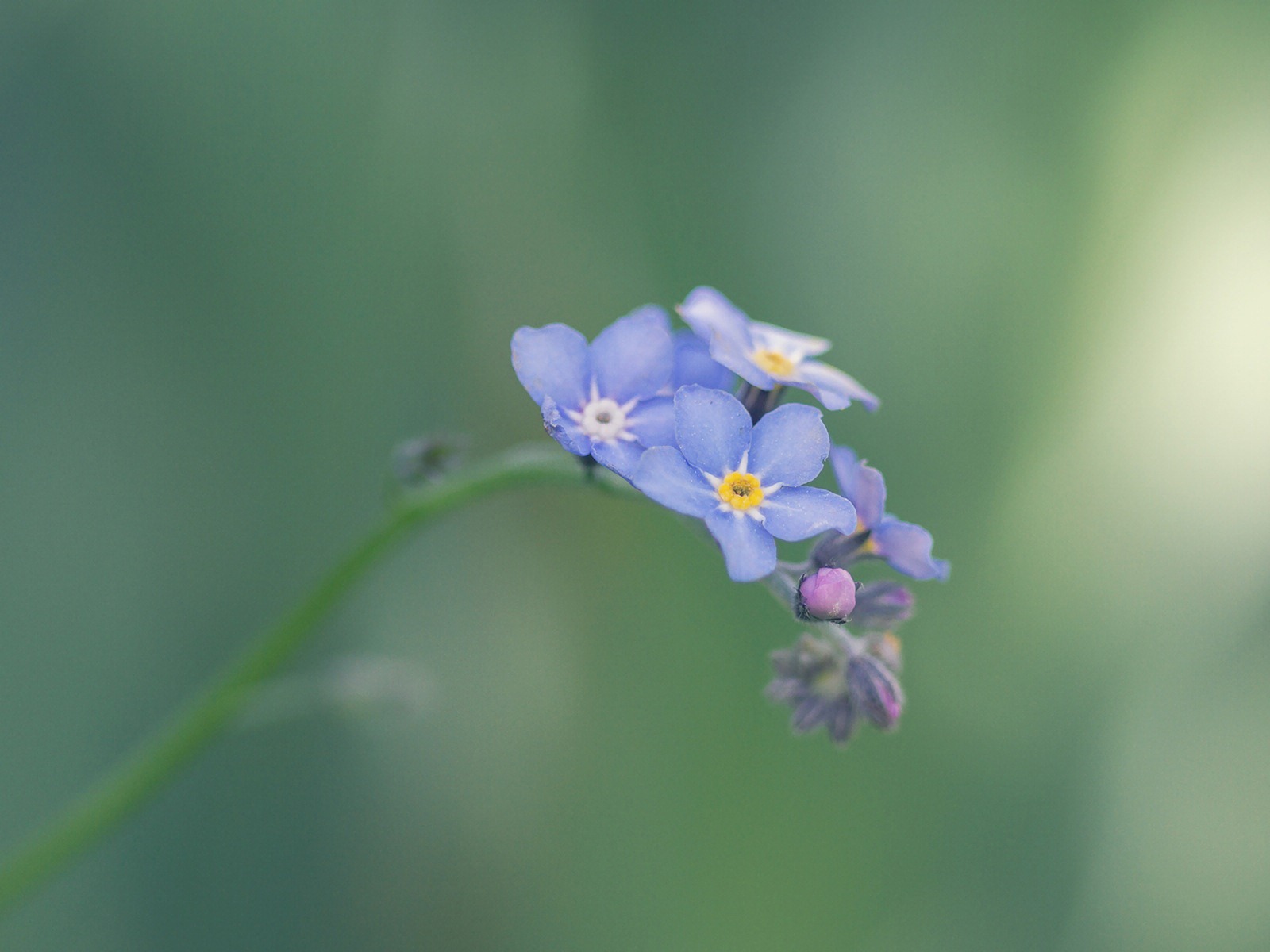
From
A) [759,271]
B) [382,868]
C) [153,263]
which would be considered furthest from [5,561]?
[759,271]

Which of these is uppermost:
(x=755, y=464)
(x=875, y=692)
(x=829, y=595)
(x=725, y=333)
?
(x=725, y=333)

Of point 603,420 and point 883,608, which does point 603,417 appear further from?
point 883,608

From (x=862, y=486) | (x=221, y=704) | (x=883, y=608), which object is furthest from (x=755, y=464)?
(x=221, y=704)

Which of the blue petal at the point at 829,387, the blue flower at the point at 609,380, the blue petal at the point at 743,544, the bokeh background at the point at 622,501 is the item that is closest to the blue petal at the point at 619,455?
the blue flower at the point at 609,380

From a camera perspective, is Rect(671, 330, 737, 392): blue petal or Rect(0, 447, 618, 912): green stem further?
Rect(0, 447, 618, 912): green stem

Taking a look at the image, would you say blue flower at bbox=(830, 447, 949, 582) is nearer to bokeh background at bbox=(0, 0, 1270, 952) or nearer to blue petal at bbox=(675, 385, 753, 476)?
blue petal at bbox=(675, 385, 753, 476)

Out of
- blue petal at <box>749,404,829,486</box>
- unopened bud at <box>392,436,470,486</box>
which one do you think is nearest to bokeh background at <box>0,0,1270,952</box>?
unopened bud at <box>392,436,470,486</box>
